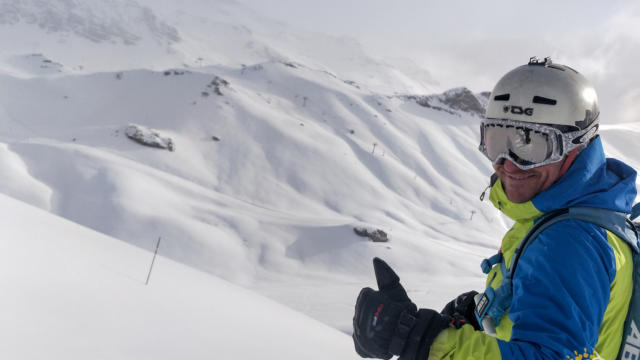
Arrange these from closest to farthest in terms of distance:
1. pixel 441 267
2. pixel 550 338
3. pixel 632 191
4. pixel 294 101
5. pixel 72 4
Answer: pixel 550 338 < pixel 632 191 < pixel 441 267 < pixel 294 101 < pixel 72 4

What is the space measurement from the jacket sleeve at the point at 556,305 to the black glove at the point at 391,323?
61 millimetres

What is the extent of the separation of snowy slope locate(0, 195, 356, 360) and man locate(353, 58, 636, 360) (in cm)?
248

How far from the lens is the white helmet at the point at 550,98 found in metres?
2.17

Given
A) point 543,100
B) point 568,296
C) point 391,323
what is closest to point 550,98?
point 543,100

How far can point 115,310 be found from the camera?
3.89m

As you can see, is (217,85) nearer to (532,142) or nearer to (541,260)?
(532,142)

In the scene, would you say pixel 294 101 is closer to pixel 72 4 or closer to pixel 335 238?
pixel 335 238

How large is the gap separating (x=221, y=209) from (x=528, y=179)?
27562 millimetres

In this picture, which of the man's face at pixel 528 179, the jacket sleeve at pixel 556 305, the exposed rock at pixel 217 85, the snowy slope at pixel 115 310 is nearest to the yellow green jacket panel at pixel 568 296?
the jacket sleeve at pixel 556 305

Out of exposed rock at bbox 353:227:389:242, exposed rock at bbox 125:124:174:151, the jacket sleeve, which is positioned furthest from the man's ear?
exposed rock at bbox 125:124:174:151

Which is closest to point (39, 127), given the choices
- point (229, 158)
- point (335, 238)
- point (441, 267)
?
point (229, 158)

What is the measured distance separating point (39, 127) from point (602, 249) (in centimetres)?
5304

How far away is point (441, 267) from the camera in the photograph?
26141 millimetres

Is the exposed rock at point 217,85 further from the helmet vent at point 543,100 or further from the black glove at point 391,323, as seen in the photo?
the black glove at point 391,323
